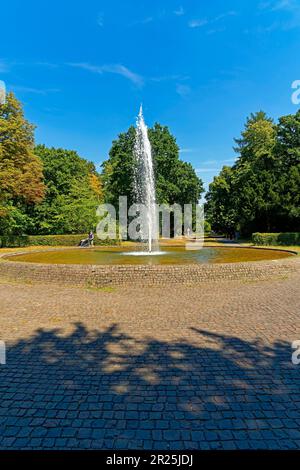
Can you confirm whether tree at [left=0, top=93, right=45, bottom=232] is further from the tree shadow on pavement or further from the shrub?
the tree shadow on pavement

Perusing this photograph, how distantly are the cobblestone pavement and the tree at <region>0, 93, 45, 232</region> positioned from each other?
25105 mm

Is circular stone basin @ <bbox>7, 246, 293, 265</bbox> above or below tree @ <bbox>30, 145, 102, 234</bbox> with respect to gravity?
below

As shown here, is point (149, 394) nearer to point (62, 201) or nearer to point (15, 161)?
point (15, 161)

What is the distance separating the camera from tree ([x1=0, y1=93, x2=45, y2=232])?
99.8 feet

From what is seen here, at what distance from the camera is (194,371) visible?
454cm

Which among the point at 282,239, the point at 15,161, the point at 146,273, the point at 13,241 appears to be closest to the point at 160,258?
Answer: the point at 146,273

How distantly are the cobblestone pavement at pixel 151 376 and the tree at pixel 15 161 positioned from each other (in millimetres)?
25105

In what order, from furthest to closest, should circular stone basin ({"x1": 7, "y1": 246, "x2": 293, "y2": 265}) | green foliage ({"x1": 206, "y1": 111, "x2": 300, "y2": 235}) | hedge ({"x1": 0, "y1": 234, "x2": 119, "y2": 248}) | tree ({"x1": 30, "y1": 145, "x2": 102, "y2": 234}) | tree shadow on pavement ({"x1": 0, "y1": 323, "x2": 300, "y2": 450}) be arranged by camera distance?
tree ({"x1": 30, "y1": 145, "x2": 102, "y2": 234}), hedge ({"x1": 0, "y1": 234, "x2": 119, "y2": 248}), green foliage ({"x1": 206, "y1": 111, "x2": 300, "y2": 235}), circular stone basin ({"x1": 7, "y1": 246, "x2": 293, "y2": 265}), tree shadow on pavement ({"x1": 0, "y1": 323, "x2": 300, "y2": 450})

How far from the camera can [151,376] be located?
4.40 metres

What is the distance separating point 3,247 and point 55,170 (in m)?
13.3

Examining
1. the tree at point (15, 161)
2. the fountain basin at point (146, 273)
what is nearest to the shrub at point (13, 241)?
the tree at point (15, 161)

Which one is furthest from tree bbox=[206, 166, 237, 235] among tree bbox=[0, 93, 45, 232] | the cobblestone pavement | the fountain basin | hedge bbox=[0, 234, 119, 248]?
the cobblestone pavement

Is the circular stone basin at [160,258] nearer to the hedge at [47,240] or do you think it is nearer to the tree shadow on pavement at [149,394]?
the tree shadow on pavement at [149,394]

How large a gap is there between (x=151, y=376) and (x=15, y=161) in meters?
31.9
